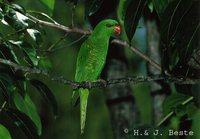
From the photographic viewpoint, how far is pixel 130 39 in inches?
85.4

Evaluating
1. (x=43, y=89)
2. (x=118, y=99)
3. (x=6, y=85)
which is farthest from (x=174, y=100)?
(x=6, y=85)

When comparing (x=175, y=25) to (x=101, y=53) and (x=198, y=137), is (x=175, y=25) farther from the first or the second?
(x=101, y=53)

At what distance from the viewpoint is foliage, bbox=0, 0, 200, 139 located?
208cm

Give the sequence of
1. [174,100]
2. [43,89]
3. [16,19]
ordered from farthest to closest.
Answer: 1. [174,100]
2. [43,89]
3. [16,19]

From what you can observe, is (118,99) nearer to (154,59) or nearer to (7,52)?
(154,59)

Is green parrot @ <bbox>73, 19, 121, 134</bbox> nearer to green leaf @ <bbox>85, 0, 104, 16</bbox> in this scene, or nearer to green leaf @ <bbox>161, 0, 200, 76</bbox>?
green leaf @ <bbox>85, 0, 104, 16</bbox>

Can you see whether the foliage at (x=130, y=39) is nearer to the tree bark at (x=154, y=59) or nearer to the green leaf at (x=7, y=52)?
the green leaf at (x=7, y=52)

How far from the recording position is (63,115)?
6.25m

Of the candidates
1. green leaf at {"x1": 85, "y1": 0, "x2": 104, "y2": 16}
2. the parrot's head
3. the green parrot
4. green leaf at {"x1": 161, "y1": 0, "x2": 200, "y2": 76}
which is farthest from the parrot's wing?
green leaf at {"x1": 161, "y1": 0, "x2": 200, "y2": 76}

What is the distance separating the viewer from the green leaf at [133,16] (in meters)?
2.17

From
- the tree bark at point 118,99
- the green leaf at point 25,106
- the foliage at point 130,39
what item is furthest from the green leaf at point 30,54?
the tree bark at point 118,99

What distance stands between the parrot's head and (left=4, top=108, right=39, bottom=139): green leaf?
4.17 ft

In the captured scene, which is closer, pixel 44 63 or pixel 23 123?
pixel 23 123

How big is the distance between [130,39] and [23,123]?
79 centimetres
